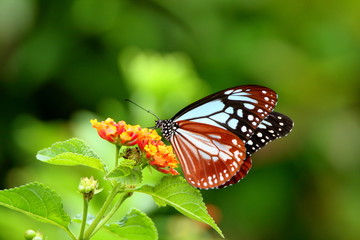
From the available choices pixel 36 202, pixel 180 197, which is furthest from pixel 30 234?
pixel 180 197

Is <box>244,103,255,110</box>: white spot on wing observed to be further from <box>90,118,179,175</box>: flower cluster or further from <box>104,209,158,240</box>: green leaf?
<box>104,209,158,240</box>: green leaf

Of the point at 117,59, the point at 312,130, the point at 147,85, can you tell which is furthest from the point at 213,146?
the point at 312,130

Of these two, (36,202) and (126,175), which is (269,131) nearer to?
(126,175)

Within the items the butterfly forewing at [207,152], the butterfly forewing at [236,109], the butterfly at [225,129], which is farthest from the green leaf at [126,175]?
the butterfly forewing at [236,109]

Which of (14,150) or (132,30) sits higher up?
(132,30)

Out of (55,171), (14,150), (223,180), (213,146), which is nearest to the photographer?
(223,180)

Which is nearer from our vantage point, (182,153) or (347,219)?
(182,153)

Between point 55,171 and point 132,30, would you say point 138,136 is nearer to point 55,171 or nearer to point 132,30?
point 55,171
